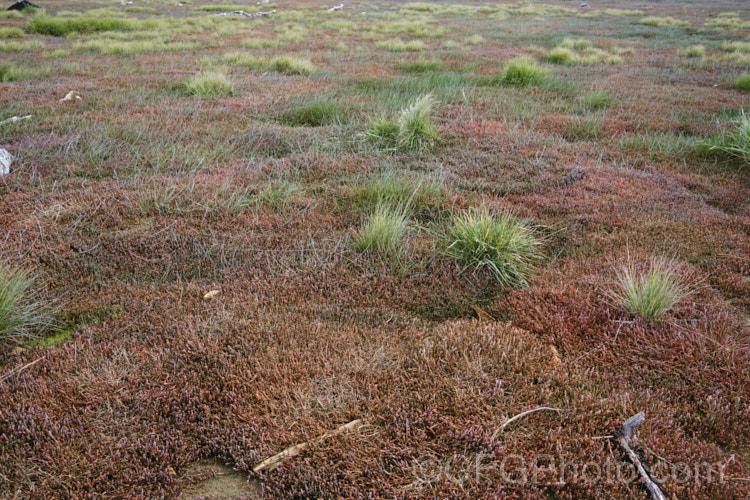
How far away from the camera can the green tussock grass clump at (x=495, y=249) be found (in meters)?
3.93

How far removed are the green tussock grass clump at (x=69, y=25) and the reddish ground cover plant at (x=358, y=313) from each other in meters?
15.8

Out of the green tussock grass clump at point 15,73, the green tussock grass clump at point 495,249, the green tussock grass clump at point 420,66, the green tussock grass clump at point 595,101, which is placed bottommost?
the green tussock grass clump at point 495,249

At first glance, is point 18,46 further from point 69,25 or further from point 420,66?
point 420,66

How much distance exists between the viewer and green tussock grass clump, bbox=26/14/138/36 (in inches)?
790

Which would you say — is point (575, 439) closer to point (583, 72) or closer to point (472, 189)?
point (472, 189)

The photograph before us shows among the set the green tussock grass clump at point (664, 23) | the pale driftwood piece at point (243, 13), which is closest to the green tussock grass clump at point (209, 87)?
the pale driftwood piece at point (243, 13)

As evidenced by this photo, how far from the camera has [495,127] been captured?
25.7 ft

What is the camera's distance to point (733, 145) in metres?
6.67

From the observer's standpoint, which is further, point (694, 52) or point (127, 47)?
point (694, 52)

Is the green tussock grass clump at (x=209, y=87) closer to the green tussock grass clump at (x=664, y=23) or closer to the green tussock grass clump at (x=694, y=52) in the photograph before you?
the green tussock grass clump at (x=694, y=52)

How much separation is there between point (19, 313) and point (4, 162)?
3345 millimetres

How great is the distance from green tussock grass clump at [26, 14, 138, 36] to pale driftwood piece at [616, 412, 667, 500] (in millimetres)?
24792

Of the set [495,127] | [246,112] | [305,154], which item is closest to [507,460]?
[305,154]

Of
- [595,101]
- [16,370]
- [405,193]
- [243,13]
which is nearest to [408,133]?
[405,193]
